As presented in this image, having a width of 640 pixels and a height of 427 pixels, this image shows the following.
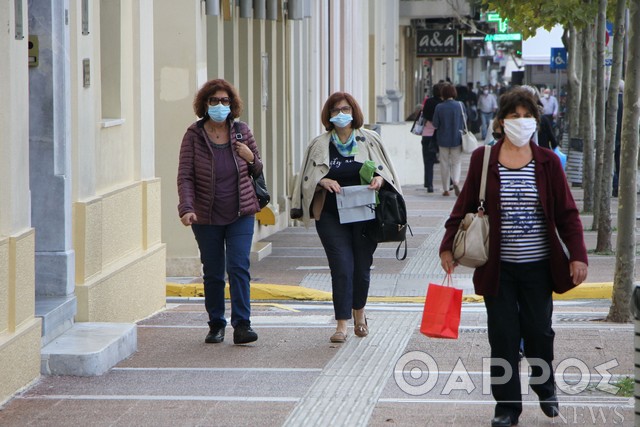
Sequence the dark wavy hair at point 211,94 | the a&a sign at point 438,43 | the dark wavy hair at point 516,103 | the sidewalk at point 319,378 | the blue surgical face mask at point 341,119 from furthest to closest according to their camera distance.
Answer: the a&a sign at point 438,43 → the blue surgical face mask at point 341,119 → the dark wavy hair at point 211,94 → the sidewalk at point 319,378 → the dark wavy hair at point 516,103

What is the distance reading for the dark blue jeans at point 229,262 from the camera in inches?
360

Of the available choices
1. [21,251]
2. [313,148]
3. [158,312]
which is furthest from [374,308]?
[21,251]

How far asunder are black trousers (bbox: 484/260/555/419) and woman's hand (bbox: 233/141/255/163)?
2.86m

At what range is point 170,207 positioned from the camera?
13719mm

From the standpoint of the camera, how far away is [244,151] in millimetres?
9070

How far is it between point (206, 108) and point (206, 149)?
0.91 ft

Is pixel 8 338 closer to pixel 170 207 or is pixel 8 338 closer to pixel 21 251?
A: pixel 21 251

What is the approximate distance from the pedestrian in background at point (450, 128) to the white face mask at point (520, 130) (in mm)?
16918

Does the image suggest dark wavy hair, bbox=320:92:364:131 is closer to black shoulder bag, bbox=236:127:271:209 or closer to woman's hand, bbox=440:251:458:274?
black shoulder bag, bbox=236:127:271:209

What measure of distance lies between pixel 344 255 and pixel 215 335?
105 centimetres

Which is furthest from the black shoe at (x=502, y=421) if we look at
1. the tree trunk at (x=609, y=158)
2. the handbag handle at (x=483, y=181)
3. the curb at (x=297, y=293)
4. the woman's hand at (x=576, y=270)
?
the tree trunk at (x=609, y=158)

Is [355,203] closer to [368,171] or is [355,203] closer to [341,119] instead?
[368,171]

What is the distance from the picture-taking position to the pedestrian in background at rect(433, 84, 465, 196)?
23.5 m

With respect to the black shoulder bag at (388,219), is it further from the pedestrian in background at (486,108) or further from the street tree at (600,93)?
the pedestrian in background at (486,108)
